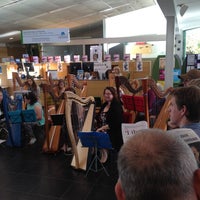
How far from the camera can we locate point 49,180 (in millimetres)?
3117

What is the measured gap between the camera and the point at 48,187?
9.66ft

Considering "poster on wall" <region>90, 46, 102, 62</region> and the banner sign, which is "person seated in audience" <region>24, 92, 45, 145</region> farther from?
the banner sign

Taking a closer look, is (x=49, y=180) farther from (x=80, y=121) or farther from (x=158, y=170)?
(x=158, y=170)

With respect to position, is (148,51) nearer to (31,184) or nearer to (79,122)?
(79,122)

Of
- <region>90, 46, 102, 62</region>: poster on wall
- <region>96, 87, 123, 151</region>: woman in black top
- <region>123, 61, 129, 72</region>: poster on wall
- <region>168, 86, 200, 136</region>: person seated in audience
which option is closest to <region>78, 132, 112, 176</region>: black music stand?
<region>96, 87, 123, 151</region>: woman in black top

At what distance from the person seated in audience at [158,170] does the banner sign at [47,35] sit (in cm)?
796

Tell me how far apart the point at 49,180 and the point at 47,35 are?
615cm

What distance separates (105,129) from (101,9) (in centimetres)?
640

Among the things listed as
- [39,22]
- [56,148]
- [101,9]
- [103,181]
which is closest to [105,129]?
[103,181]

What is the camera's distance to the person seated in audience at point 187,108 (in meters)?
1.35

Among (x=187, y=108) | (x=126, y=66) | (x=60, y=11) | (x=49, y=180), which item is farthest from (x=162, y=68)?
(x=187, y=108)

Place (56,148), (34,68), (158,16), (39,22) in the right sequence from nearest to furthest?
(56,148), (34,68), (39,22), (158,16)

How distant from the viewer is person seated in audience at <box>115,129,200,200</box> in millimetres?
549

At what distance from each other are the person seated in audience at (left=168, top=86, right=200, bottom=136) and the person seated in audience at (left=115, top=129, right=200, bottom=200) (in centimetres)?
80
